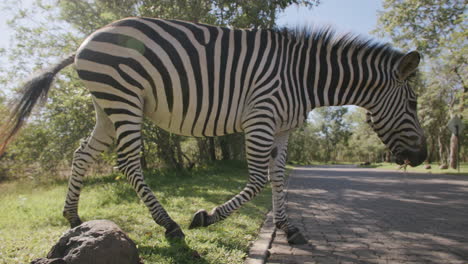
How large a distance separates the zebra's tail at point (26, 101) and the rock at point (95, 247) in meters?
1.41

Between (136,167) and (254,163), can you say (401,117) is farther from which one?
(136,167)

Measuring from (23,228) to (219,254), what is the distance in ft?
10.6

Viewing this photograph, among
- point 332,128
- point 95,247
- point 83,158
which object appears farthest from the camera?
point 332,128

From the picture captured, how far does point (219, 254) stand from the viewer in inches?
128

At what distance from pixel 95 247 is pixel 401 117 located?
4004mm

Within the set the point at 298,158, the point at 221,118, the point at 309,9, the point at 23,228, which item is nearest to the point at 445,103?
the point at 309,9

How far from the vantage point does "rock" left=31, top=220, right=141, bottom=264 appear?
7.75 feet

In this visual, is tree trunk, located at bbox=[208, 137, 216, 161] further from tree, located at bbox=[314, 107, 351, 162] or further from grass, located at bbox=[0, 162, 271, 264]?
tree, located at bbox=[314, 107, 351, 162]

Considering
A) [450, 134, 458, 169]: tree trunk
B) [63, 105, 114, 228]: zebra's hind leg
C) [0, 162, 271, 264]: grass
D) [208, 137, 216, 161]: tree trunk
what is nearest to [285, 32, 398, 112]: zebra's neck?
[0, 162, 271, 264]: grass

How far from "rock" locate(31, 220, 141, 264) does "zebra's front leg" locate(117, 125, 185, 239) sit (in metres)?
0.81

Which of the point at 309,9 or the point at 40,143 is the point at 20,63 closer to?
the point at 40,143

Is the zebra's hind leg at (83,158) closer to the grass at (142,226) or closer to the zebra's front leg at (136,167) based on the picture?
the grass at (142,226)

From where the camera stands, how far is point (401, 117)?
406 cm

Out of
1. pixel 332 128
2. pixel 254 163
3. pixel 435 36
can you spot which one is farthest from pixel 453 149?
pixel 332 128
